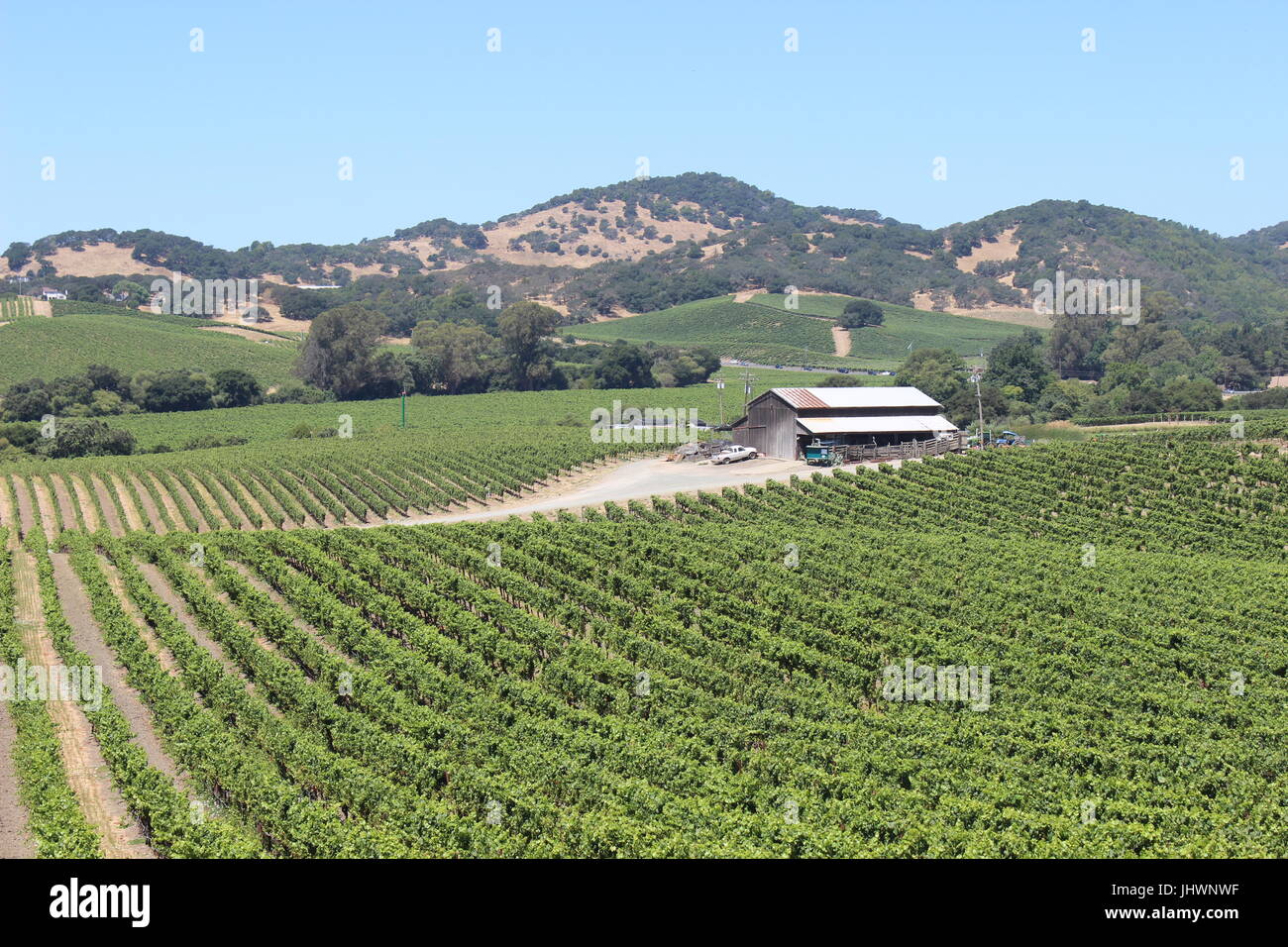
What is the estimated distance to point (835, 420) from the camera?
2820 inches

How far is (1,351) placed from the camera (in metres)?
132

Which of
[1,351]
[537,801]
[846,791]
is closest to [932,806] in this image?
[846,791]

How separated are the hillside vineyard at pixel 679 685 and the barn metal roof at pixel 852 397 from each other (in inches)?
725

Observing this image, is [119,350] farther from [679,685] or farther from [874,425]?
[679,685]

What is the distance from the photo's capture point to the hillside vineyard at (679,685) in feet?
70.1

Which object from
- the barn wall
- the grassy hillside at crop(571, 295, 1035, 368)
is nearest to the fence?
the barn wall

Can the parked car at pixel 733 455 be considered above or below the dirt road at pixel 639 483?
above

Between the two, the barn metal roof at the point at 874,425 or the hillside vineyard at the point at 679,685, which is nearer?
the hillside vineyard at the point at 679,685

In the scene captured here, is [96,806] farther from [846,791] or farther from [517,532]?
[517,532]

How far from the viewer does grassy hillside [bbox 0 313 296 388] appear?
129125mm

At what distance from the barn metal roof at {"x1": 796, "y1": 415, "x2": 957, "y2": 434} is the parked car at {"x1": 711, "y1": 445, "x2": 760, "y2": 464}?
355cm

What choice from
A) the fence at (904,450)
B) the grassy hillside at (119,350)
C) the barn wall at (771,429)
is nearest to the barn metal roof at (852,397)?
the barn wall at (771,429)

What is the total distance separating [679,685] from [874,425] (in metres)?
44.6

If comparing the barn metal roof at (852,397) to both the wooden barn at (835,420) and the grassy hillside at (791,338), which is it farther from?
the grassy hillside at (791,338)
